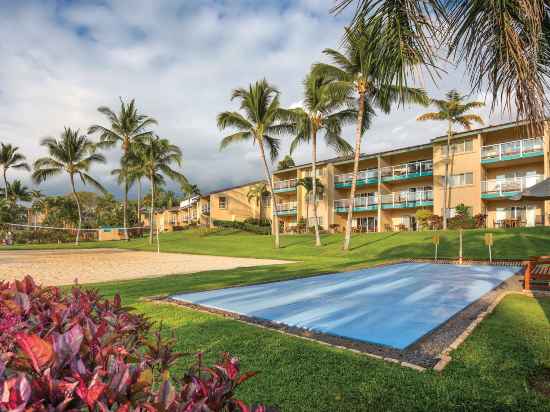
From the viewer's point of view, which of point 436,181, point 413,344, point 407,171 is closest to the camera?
→ point 413,344

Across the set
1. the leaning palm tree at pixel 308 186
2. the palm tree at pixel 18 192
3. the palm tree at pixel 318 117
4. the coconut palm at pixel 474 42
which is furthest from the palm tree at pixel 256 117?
the palm tree at pixel 18 192

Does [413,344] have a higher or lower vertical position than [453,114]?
lower

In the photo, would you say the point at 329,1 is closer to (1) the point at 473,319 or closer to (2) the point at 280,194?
(1) the point at 473,319

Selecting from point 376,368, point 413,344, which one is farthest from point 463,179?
point 376,368

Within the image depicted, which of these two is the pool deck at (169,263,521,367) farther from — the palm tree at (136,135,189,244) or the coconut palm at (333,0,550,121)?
the palm tree at (136,135,189,244)

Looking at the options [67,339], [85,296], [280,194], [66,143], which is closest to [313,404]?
[85,296]

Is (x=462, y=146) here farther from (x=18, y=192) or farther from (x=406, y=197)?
(x=18, y=192)

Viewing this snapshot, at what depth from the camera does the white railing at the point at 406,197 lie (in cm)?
3456

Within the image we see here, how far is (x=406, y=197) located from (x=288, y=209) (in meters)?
15.6

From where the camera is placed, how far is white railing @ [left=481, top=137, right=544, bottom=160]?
27.6 m

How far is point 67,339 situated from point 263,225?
51278mm

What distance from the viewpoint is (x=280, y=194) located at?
164ft

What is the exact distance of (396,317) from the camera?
6613 mm

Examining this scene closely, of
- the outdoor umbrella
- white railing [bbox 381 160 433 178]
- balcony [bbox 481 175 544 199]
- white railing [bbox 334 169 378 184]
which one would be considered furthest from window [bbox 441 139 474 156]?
the outdoor umbrella
